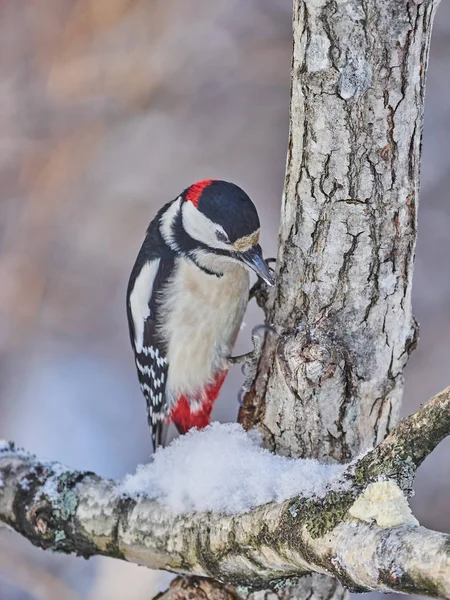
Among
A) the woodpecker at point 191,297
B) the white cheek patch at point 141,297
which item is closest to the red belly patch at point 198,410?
the woodpecker at point 191,297

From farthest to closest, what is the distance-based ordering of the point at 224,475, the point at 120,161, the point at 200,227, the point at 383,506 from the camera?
the point at 120,161 → the point at 200,227 → the point at 224,475 → the point at 383,506

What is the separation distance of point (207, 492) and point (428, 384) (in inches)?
63.3

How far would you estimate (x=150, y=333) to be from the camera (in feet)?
7.91

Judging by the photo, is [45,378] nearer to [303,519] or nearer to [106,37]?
[106,37]

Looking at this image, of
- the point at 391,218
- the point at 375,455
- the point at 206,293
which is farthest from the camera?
the point at 206,293

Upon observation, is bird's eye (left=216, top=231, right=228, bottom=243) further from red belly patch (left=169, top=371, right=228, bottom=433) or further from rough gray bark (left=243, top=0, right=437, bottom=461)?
red belly patch (left=169, top=371, right=228, bottom=433)

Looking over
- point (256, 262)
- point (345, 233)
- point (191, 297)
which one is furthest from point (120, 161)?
point (345, 233)

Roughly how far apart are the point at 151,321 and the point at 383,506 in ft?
4.15

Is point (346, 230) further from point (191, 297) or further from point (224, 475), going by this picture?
point (191, 297)

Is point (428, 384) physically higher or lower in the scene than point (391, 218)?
higher

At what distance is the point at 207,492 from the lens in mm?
1707

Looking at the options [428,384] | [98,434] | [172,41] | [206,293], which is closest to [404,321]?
[206,293]

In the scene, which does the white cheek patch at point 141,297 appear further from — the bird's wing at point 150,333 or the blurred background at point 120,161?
the blurred background at point 120,161

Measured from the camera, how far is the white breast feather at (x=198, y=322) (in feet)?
7.42
